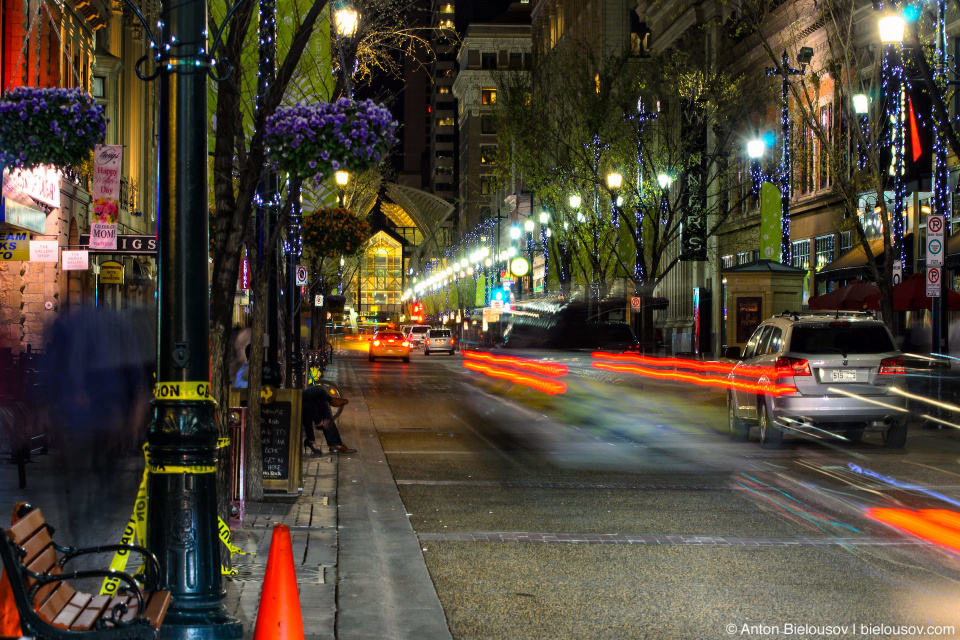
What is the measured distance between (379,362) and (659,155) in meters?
18.2

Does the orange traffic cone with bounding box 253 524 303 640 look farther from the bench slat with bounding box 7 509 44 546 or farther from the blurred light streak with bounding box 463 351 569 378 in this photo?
the blurred light streak with bounding box 463 351 569 378

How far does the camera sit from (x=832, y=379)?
16.4 meters

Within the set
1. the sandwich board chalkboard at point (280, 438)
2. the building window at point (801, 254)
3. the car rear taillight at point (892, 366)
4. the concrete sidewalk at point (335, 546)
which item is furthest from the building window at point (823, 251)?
the sandwich board chalkboard at point (280, 438)

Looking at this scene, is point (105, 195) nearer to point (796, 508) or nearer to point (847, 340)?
point (847, 340)

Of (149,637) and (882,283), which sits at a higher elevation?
(882,283)

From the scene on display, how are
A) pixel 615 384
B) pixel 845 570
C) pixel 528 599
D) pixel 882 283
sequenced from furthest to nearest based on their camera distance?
pixel 615 384
pixel 882 283
pixel 845 570
pixel 528 599

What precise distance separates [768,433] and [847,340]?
6.05 ft

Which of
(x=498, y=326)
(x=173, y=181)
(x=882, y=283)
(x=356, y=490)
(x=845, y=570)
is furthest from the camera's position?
(x=498, y=326)

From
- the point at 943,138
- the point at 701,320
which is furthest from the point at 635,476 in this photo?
the point at 701,320

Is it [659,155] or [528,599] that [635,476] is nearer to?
[528,599]

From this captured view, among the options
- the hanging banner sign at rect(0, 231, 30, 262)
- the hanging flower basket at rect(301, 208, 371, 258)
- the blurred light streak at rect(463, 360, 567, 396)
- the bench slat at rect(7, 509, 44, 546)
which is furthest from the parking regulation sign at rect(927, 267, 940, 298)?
the bench slat at rect(7, 509, 44, 546)

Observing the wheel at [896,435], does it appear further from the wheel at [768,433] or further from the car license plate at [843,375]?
the wheel at [768,433]

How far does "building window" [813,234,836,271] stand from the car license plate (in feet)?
81.9

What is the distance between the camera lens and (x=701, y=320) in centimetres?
5244
